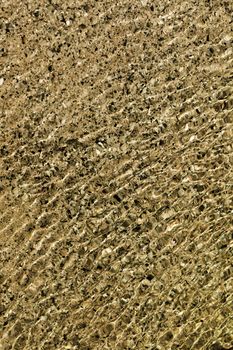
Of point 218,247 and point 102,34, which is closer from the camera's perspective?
point 102,34

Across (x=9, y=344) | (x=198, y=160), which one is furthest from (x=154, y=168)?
(x=9, y=344)

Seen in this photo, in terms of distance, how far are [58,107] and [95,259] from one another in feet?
1.21

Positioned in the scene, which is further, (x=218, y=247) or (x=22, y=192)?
(x=218, y=247)

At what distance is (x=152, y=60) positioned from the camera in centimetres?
167

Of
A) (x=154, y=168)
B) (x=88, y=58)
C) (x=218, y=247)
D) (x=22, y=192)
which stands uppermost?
(x=88, y=58)

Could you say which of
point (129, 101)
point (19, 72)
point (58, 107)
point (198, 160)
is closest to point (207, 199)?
point (198, 160)

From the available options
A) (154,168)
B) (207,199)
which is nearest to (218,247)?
(207,199)

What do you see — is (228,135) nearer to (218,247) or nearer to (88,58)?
(218,247)

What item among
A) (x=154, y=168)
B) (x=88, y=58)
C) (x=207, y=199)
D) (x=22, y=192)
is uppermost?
(x=88, y=58)

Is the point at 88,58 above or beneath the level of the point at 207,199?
above

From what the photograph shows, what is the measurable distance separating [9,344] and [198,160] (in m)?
0.63

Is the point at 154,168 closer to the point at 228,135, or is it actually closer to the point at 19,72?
the point at 228,135

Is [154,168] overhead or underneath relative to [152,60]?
underneath

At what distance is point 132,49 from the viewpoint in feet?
5.46
